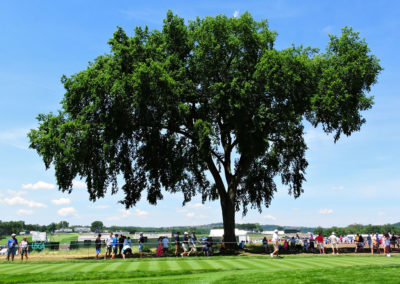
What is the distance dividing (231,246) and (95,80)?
18331 millimetres

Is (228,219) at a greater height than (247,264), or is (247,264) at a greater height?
(228,219)

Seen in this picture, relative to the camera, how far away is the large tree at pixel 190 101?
28078 millimetres

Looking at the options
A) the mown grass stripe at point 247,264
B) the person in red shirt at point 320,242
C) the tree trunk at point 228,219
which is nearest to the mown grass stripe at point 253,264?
the mown grass stripe at point 247,264

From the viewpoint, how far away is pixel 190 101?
3103 cm

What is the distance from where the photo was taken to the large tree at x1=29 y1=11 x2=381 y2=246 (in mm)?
28078

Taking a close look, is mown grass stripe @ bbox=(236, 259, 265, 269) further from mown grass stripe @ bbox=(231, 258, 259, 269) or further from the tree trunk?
the tree trunk

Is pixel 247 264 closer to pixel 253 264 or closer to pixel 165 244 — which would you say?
pixel 253 264

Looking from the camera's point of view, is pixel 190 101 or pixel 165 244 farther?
pixel 190 101

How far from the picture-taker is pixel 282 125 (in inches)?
1165

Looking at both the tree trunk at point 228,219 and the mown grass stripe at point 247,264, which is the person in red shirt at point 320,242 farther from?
the mown grass stripe at point 247,264

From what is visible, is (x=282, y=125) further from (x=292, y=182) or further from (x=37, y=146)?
(x=37, y=146)

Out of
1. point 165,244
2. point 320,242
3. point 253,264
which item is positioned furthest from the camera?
point 320,242

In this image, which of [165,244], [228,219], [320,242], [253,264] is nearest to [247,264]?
[253,264]

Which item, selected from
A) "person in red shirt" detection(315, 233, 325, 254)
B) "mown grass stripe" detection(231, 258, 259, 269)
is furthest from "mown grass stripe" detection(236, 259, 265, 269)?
"person in red shirt" detection(315, 233, 325, 254)
